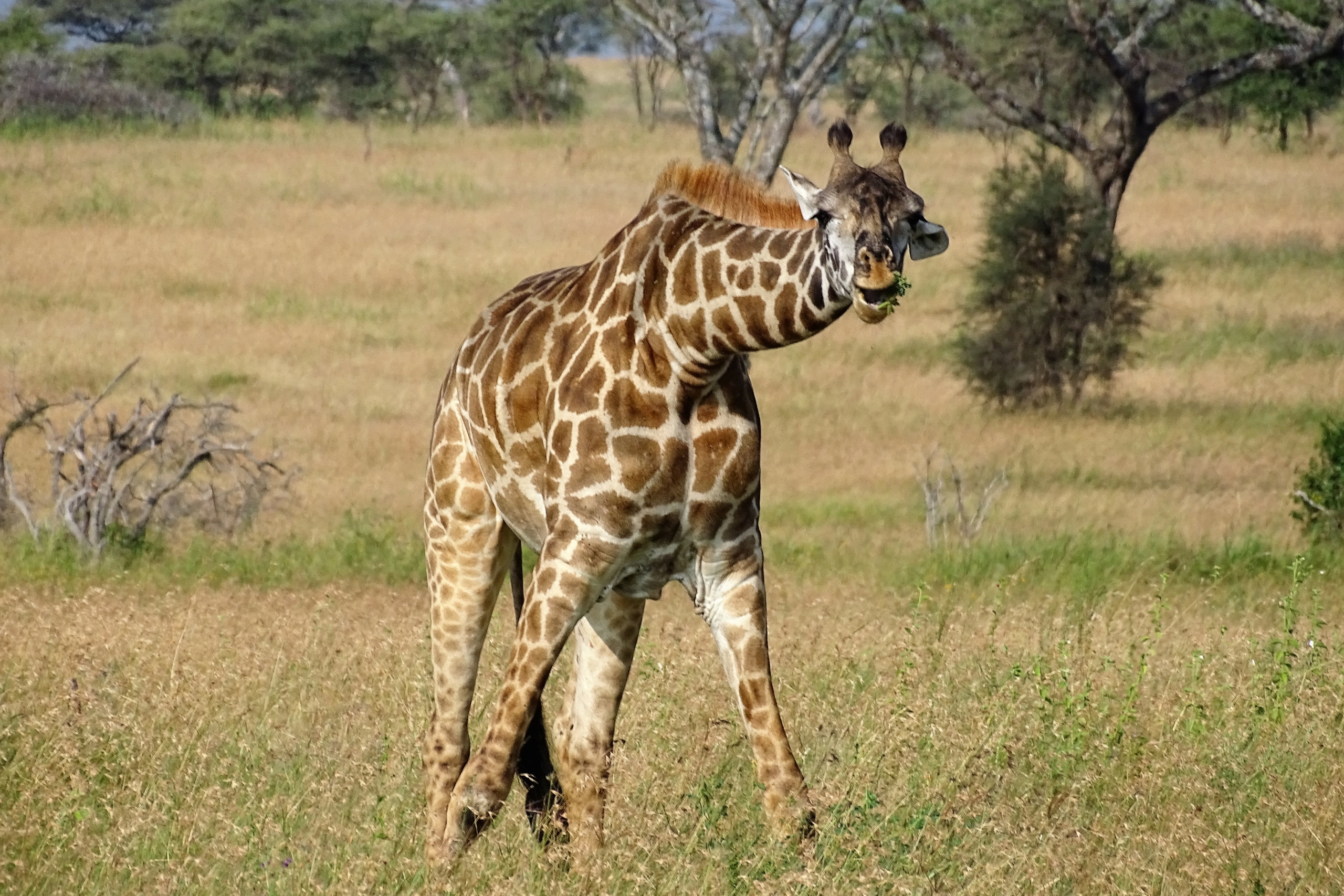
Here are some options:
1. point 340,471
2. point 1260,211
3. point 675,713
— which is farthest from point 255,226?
point 675,713

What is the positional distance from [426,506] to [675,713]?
1.32 m

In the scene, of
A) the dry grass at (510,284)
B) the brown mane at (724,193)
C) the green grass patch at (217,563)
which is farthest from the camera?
the dry grass at (510,284)

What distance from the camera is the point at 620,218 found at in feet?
115

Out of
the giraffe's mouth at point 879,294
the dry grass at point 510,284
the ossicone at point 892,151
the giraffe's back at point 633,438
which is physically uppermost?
the ossicone at point 892,151

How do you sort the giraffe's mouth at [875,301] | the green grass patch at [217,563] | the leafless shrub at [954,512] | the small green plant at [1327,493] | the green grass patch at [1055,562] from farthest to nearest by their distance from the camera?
the leafless shrub at [954,512]
the small green plant at [1327,493]
the green grass patch at [217,563]
the green grass patch at [1055,562]
the giraffe's mouth at [875,301]

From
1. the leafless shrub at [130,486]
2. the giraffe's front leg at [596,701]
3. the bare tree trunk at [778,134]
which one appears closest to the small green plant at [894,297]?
the giraffe's front leg at [596,701]

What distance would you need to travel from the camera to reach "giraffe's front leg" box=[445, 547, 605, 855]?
5.33 m

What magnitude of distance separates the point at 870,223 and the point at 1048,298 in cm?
1812

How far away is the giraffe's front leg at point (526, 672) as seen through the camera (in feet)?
17.5

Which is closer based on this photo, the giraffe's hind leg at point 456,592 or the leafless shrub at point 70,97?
the giraffe's hind leg at point 456,592

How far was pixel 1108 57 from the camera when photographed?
23859mm

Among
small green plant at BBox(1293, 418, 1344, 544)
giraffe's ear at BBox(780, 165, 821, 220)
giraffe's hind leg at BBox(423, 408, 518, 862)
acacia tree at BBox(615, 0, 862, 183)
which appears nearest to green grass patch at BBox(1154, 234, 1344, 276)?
acacia tree at BBox(615, 0, 862, 183)

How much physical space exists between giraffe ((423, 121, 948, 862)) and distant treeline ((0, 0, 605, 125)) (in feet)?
156

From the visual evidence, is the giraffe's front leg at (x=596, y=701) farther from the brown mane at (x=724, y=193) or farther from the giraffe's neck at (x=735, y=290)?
the brown mane at (x=724, y=193)
